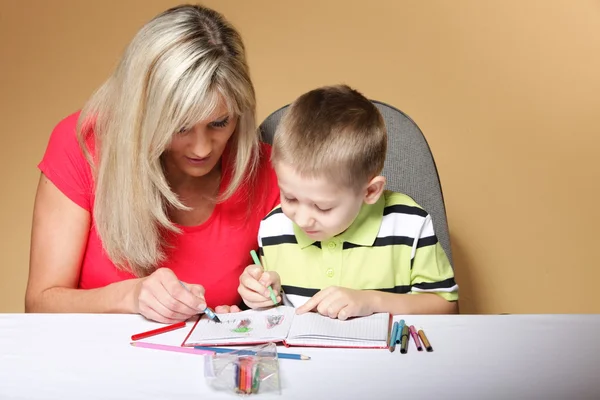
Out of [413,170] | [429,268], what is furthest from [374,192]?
[413,170]

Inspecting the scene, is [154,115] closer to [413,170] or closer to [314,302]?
[314,302]

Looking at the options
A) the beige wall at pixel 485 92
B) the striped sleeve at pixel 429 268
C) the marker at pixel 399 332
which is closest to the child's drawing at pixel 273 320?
the marker at pixel 399 332

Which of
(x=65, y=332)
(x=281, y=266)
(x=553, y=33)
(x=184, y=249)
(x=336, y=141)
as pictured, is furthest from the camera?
(x=553, y=33)

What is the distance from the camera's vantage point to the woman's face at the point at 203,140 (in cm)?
169

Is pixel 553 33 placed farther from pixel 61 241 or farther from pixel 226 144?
pixel 61 241

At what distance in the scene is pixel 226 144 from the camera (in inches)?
76.8

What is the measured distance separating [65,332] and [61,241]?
1.30 feet

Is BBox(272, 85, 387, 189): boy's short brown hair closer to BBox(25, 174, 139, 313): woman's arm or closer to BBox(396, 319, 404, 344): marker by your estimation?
BBox(396, 319, 404, 344): marker

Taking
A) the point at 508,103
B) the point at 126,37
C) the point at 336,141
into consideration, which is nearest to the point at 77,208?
the point at 336,141

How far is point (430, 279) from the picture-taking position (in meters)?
1.73

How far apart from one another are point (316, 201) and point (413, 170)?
57 cm

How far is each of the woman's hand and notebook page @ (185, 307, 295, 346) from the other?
0.14 ft

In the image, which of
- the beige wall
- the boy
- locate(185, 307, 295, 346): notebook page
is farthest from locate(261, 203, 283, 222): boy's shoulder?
the beige wall

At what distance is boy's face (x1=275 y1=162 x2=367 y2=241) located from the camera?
61.7 inches
